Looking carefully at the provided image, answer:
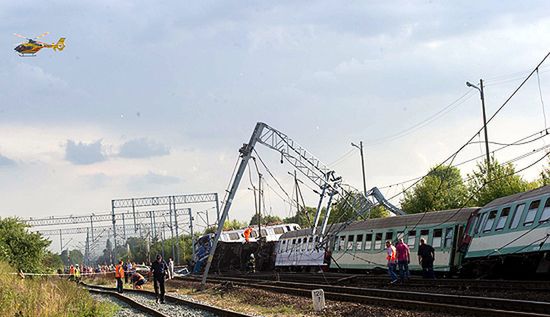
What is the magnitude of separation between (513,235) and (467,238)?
346 centimetres

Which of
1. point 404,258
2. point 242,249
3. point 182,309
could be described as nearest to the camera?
point 182,309

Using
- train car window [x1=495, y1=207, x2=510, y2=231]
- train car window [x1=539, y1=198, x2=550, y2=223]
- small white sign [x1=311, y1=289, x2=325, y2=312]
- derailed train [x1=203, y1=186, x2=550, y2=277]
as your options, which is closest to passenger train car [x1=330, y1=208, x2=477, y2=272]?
derailed train [x1=203, y1=186, x2=550, y2=277]

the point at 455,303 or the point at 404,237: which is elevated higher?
the point at 404,237

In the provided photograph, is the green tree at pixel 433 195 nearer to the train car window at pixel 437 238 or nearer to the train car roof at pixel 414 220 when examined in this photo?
the train car roof at pixel 414 220

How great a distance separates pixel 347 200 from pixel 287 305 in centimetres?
2085

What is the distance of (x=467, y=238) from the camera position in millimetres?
26031

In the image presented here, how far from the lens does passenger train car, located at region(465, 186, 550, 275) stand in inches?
832

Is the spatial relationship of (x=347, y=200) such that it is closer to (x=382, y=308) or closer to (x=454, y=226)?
(x=454, y=226)

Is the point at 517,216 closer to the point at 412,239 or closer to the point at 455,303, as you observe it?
the point at 455,303

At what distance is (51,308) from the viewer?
18500 mm

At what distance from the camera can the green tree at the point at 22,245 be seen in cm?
4281

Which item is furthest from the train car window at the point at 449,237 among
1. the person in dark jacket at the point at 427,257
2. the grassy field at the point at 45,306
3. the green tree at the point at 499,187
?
the green tree at the point at 499,187

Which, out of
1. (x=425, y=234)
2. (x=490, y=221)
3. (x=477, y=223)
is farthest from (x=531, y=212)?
(x=425, y=234)

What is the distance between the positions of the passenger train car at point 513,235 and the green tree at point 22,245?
27.2 meters
